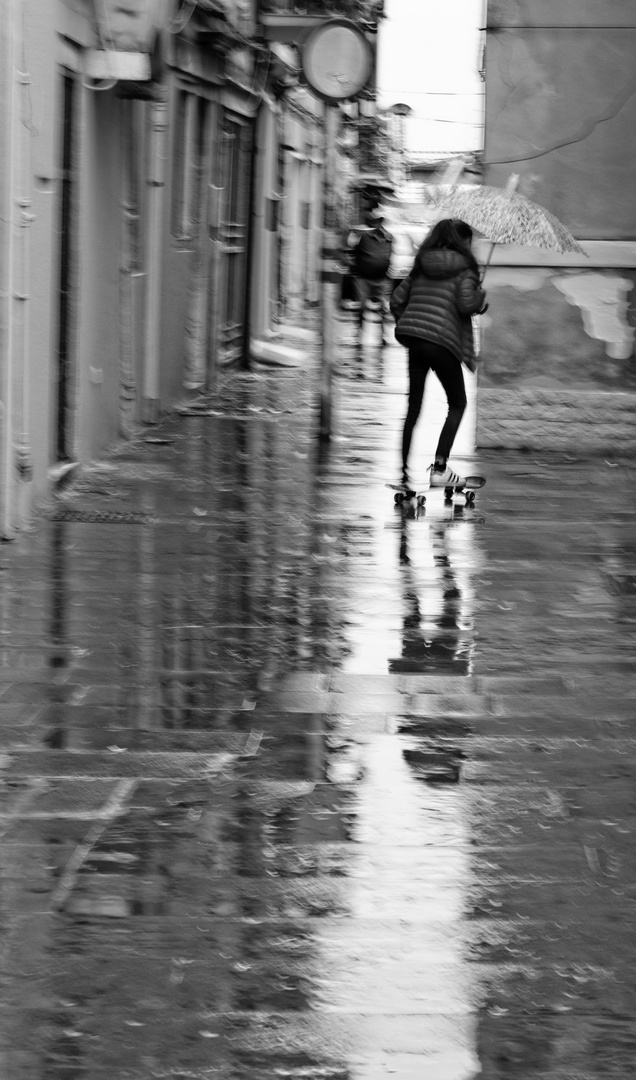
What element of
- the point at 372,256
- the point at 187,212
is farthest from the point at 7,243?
the point at 372,256

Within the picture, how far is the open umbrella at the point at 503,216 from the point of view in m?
11.3

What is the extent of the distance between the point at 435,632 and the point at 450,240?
3859 millimetres

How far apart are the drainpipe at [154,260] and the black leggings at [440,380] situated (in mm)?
3628

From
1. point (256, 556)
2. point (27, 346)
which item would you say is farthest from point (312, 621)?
point (27, 346)

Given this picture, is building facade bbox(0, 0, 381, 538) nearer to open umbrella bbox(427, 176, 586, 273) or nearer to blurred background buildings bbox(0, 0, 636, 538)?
blurred background buildings bbox(0, 0, 636, 538)

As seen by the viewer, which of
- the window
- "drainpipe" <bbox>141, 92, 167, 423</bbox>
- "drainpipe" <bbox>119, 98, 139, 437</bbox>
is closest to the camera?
"drainpipe" <bbox>119, 98, 139, 437</bbox>

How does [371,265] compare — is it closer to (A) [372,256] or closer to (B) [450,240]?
(A) [372,256]

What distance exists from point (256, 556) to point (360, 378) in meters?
11.2

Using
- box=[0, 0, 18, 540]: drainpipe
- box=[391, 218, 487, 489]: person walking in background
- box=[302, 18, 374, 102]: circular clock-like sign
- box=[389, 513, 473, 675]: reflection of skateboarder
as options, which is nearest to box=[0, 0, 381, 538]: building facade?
box=[0, 0, 18, 540]: drainpipe

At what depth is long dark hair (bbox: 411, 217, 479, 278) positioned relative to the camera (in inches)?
420

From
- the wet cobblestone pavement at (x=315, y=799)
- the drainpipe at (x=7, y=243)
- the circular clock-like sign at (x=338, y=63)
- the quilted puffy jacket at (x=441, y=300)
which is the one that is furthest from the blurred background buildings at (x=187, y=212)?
the quilted puffy jacket at (x=441, y=300)

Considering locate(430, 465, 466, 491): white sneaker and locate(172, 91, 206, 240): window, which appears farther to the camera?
locate(172, 91, 206, 240): window

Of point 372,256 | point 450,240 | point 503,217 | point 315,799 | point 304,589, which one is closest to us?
point 315,799

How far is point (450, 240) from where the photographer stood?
10.7m
